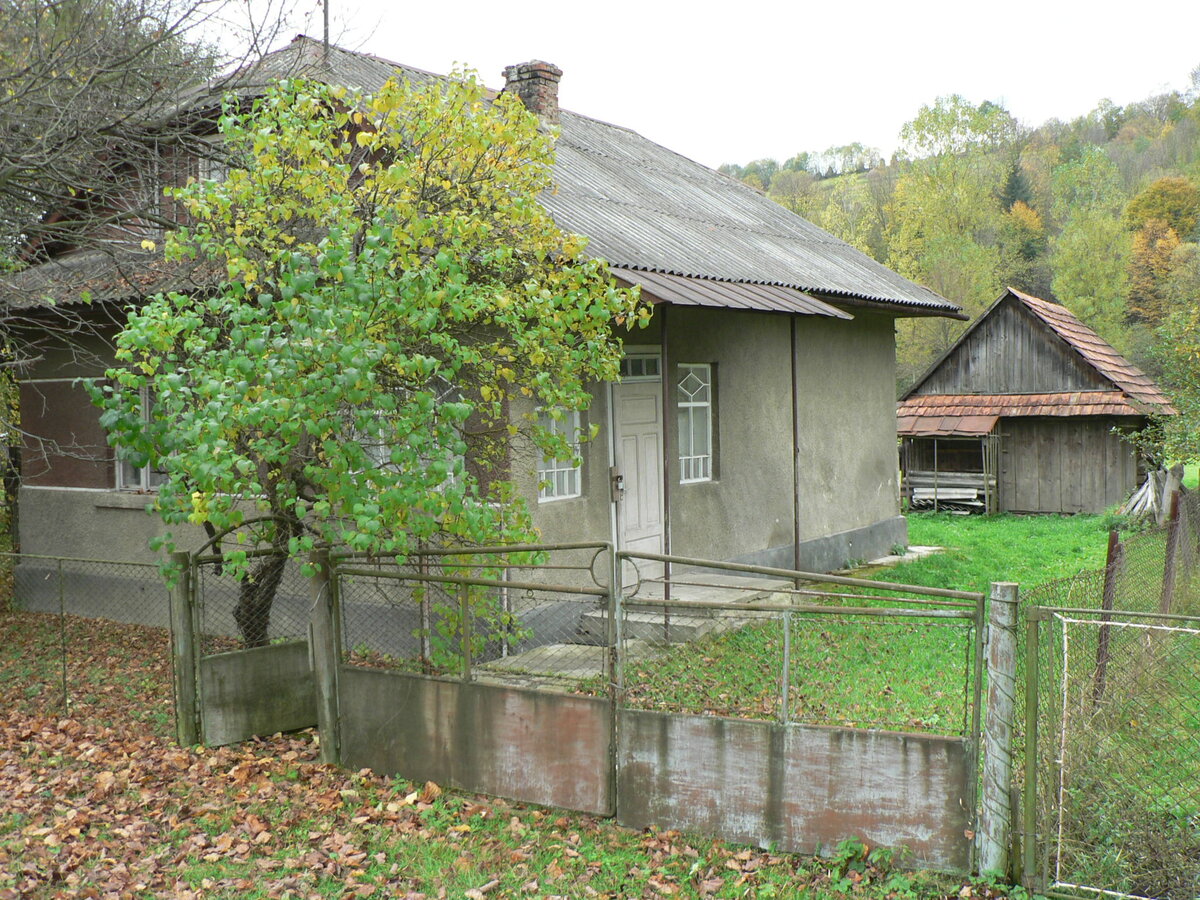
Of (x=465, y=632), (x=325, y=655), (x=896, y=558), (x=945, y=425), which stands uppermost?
(x=945, y=425)

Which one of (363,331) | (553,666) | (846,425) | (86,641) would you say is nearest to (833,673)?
(553,666)

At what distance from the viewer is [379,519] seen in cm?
559

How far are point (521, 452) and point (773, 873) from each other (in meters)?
4.69

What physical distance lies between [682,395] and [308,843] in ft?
22.2

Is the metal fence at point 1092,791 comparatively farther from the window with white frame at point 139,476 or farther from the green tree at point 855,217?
the green tree at point 855,217

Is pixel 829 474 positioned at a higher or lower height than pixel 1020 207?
lower

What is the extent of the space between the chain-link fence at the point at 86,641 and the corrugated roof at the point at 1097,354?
63.5 ft

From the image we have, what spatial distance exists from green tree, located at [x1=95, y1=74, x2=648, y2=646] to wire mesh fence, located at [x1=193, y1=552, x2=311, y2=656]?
1.2 inches

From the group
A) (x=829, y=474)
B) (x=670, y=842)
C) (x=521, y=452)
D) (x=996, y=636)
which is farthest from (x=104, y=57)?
(x=829, y=474)

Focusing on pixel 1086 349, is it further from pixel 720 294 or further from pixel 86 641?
pixel 86 641

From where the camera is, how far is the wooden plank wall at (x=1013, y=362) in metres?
23.2

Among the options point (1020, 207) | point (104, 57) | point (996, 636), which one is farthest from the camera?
point (1020, 207)

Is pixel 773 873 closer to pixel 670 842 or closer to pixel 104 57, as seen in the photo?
pixel 670 842

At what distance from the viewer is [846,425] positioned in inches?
563
